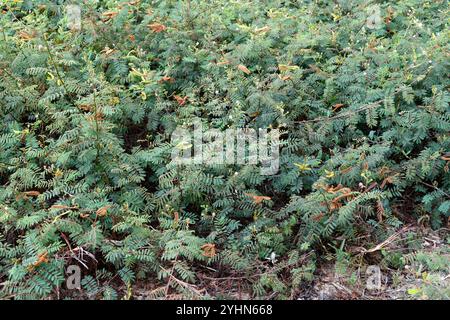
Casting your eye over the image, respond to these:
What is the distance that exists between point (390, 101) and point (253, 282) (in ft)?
6.48

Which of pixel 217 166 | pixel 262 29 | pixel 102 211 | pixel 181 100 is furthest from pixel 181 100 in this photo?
pixel 102 211

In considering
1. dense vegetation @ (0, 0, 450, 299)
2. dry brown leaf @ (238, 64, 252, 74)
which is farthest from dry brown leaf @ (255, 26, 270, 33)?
dry brown leaf @ (238, 64, 252, 74)

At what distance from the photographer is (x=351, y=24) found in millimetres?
5555

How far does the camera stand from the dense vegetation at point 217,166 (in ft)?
12.6

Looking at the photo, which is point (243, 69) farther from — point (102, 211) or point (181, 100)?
point (102, 211)

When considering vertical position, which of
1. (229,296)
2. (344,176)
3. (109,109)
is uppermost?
(109,109)

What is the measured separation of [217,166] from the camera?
14.0 ft

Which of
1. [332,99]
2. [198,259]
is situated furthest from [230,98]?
[198,259]

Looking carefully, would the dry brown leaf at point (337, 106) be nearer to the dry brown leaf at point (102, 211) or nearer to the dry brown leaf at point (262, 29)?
the dry brown leaf at point (262, 29)

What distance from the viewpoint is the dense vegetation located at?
3.86 meters

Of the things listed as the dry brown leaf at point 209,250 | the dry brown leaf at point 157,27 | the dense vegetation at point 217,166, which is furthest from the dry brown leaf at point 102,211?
the dry brown leaf at point 157,27

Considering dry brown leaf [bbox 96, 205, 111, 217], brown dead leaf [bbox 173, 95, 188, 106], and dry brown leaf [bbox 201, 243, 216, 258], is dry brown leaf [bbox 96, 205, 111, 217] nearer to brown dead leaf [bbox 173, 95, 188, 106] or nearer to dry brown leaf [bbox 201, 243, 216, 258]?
dry brown leaf [bbox 201, 243, 216, 258]
